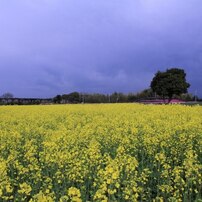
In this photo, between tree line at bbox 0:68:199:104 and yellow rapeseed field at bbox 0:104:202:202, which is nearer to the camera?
yellow rapeseed field at bbox 0:104:202:202

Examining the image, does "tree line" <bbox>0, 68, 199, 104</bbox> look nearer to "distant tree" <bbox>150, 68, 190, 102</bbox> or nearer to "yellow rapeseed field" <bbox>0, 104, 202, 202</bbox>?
"distant tree" <bbox>150, 68, 190, 102</bbox>

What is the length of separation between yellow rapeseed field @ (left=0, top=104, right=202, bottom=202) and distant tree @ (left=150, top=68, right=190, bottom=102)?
39.7 metres

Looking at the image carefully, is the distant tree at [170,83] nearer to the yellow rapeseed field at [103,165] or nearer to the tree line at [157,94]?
the tree line at [157,94]

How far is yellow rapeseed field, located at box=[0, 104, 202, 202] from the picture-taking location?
4.76 metres

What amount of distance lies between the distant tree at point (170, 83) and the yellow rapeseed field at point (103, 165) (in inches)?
1563

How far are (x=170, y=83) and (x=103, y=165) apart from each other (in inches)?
1792

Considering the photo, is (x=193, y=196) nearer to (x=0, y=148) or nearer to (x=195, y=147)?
(x=195, y=147)

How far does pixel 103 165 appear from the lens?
22.5ft

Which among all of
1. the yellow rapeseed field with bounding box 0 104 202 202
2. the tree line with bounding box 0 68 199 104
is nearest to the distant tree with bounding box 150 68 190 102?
the tree line with bounding box 0 68 199 104

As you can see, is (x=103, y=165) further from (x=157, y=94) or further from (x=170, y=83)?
(x=157, y=94)

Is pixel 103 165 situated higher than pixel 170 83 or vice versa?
pixel 170 83

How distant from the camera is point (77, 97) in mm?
57469

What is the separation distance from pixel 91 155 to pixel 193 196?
1.90 m

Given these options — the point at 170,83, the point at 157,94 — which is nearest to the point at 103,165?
the point at 170,83
